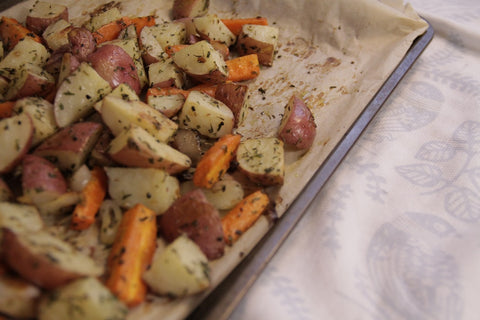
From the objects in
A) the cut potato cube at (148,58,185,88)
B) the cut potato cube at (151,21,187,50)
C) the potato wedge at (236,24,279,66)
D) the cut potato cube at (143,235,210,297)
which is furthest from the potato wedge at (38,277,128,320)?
the potato wedge at (236,24,279,66)

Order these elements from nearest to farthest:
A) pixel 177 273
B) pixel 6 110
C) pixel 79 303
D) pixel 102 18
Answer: pixel 79 303, pixel 177 273, pixel 6 110, pixel 102 18

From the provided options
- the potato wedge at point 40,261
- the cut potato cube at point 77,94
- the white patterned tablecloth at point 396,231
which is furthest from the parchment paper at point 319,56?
the potato wedge at point 40,261

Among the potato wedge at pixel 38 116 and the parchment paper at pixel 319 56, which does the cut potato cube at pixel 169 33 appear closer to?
the parchment paper at pixel 319 56

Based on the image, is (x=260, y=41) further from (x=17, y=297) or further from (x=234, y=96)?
(x=17, y=297)

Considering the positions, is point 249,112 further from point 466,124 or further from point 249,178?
point 466,124

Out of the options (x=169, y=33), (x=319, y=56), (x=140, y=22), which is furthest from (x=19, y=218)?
(x=319, y=56)
